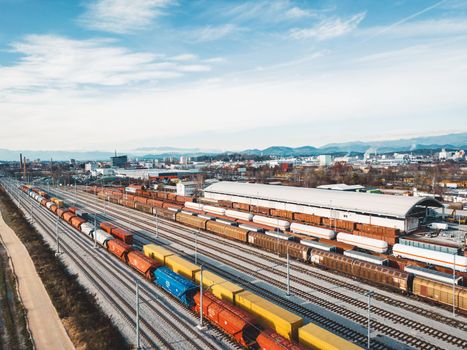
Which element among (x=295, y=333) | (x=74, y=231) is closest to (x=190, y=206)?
(x=74, y=231)

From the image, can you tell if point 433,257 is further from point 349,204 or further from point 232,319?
point 232,319

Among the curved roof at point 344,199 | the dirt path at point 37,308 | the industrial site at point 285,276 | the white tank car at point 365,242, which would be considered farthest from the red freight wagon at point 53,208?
the white tank car at point 365,242

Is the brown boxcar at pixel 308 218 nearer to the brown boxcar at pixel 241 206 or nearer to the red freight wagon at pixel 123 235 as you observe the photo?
the brown boxcar at pixel 241 206

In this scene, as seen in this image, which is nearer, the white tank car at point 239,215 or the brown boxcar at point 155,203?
the white tank car at point 239,215

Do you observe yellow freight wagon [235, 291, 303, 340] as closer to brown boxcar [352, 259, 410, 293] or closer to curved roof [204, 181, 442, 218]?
brown boxcar [352, 259, 410, 293]

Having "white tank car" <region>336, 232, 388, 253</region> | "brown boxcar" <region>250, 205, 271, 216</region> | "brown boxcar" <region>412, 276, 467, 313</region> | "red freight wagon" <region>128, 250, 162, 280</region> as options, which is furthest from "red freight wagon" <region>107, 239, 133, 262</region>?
"brown boxcar" <region>250, 205, 271, 216</region>

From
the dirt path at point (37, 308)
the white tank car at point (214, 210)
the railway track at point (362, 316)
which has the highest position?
the white tank car at point (214, 210)
